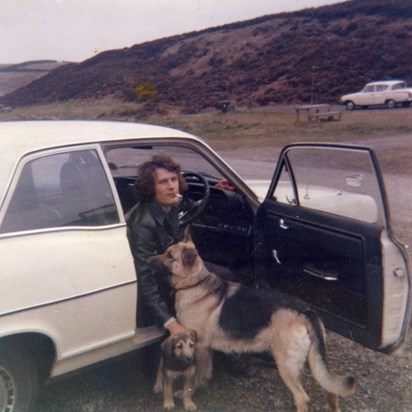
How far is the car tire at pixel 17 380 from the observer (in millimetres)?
2775

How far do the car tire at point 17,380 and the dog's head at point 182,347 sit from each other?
30.4 inches

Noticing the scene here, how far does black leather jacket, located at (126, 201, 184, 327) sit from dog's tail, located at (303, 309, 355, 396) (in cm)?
82

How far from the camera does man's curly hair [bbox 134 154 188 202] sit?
363 cm

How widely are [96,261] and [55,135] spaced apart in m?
0.78

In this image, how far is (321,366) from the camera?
3.12m

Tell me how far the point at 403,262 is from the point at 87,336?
1.70 metres

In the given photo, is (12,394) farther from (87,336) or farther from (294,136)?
(294,136)

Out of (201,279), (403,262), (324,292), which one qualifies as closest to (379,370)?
(324,292)

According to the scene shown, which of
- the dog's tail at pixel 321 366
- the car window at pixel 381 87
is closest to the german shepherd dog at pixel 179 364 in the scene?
the dog's tail at pixel 321 366

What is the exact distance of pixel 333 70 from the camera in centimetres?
3853

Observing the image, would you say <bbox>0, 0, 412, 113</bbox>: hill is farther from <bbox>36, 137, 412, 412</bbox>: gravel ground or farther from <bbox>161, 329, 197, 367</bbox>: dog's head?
<bbox>161, 329, 197, 367</bbox>: dog's head

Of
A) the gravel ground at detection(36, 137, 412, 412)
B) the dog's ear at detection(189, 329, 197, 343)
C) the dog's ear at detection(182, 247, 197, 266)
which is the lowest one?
the gravel ground at detection(36, 137, 412, 412)

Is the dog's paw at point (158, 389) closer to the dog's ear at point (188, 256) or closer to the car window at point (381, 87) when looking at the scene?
the dog's ear at point (188, 256)

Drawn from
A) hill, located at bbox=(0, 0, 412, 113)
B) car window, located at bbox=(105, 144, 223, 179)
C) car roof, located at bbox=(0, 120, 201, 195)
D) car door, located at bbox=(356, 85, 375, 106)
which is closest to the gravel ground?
car roof, located at bbox=(0, 120, 201, 195)
